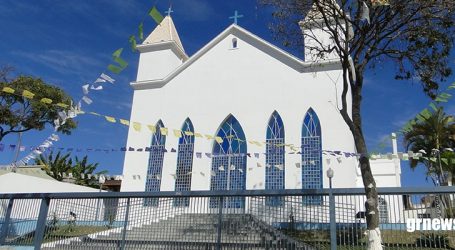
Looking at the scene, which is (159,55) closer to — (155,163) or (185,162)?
(155,163)

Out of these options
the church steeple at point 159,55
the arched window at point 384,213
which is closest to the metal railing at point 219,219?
the arched window at point 384,213

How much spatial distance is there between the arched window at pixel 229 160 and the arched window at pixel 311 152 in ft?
9.01

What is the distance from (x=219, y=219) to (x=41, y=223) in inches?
197

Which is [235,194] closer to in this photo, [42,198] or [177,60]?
[42,198]

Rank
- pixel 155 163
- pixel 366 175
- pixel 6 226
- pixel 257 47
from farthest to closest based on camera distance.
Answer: pixel 257 47
pixel 155 163
pixel 6 226
pixel 366 175

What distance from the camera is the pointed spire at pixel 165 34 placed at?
23125 mm

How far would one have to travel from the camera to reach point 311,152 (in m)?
17.6

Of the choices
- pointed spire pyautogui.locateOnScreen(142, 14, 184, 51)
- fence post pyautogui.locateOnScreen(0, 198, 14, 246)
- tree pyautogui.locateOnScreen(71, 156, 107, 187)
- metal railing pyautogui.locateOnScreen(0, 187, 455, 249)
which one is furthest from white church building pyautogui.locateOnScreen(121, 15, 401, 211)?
tree pyautogui.locateOnScreen(71, 156, 107, 187)

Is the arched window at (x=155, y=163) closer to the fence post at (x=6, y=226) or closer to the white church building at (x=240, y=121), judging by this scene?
the white church building at (x=240, y=121)

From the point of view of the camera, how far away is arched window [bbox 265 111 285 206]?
1775 centimetres

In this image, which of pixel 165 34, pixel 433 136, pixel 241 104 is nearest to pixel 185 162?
pixel 241 104

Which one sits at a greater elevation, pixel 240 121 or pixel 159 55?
pixel 159 55

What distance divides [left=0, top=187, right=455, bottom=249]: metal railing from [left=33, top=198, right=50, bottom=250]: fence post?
2 centimetres

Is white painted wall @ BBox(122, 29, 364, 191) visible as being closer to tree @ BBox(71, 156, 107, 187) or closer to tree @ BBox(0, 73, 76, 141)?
tree @ BBox(0, 73, 76, 141)
